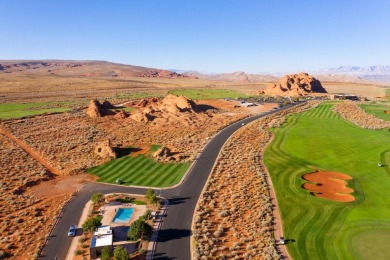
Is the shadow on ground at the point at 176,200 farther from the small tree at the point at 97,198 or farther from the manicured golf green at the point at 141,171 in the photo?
the small tree at the point at 97,198

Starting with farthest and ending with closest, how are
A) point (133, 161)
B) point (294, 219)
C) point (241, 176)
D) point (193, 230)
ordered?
point (133, 161), point (241, 176), point (294, 219), point (193, 230)

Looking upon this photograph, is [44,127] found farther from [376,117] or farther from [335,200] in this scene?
[376,117]

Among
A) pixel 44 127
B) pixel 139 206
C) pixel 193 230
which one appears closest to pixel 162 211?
pixel 139 206

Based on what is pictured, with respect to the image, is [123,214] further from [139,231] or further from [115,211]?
[139,231]

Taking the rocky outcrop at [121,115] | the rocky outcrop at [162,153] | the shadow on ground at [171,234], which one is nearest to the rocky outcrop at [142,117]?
the rocky outcrop at [121,115]

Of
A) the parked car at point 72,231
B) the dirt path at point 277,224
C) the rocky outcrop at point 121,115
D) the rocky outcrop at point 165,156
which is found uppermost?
the rocky outcrop at point 121,115
